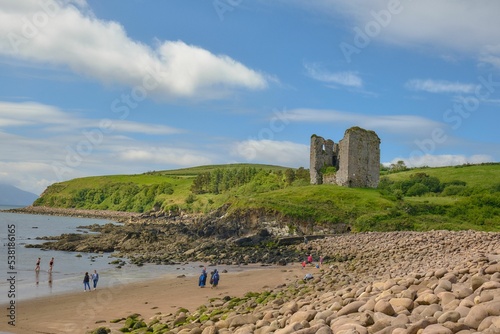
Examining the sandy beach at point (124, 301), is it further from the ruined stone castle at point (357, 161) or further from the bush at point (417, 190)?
the bush at point (417, 190)

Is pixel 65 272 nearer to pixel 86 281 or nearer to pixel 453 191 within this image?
pixel 86 281

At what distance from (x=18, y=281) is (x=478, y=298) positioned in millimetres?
30304

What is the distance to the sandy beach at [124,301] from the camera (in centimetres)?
1878

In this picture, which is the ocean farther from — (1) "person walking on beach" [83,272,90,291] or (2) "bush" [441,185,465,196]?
(2) "bush" [441,185,465,196]

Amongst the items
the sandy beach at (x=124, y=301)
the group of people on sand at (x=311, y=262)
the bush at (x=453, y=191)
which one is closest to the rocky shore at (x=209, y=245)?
the group of people on sand at (x=311, y=262)

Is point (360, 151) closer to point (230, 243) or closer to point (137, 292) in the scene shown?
point (230, 243)

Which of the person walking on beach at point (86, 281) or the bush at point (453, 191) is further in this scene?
the bush at point (453, 191)

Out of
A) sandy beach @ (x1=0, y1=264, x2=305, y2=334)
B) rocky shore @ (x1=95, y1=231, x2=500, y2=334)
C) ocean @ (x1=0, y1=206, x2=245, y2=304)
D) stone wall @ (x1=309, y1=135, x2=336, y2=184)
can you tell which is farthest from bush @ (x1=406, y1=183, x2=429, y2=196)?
rocky shore @ (x1=95, y1=231, x2=500, y2=334)

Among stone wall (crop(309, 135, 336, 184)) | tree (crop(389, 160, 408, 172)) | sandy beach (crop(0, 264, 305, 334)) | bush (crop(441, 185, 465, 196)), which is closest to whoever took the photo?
sandy beach (crop(0, 264, 305, 334))

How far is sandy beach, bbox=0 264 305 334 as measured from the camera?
739 inches

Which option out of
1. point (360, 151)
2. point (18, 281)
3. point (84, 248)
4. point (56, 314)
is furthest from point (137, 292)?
point (360, 151)

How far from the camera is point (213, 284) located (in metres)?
26.5

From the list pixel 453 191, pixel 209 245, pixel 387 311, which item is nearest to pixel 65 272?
pixel 209 245

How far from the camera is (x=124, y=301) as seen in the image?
23375mm
